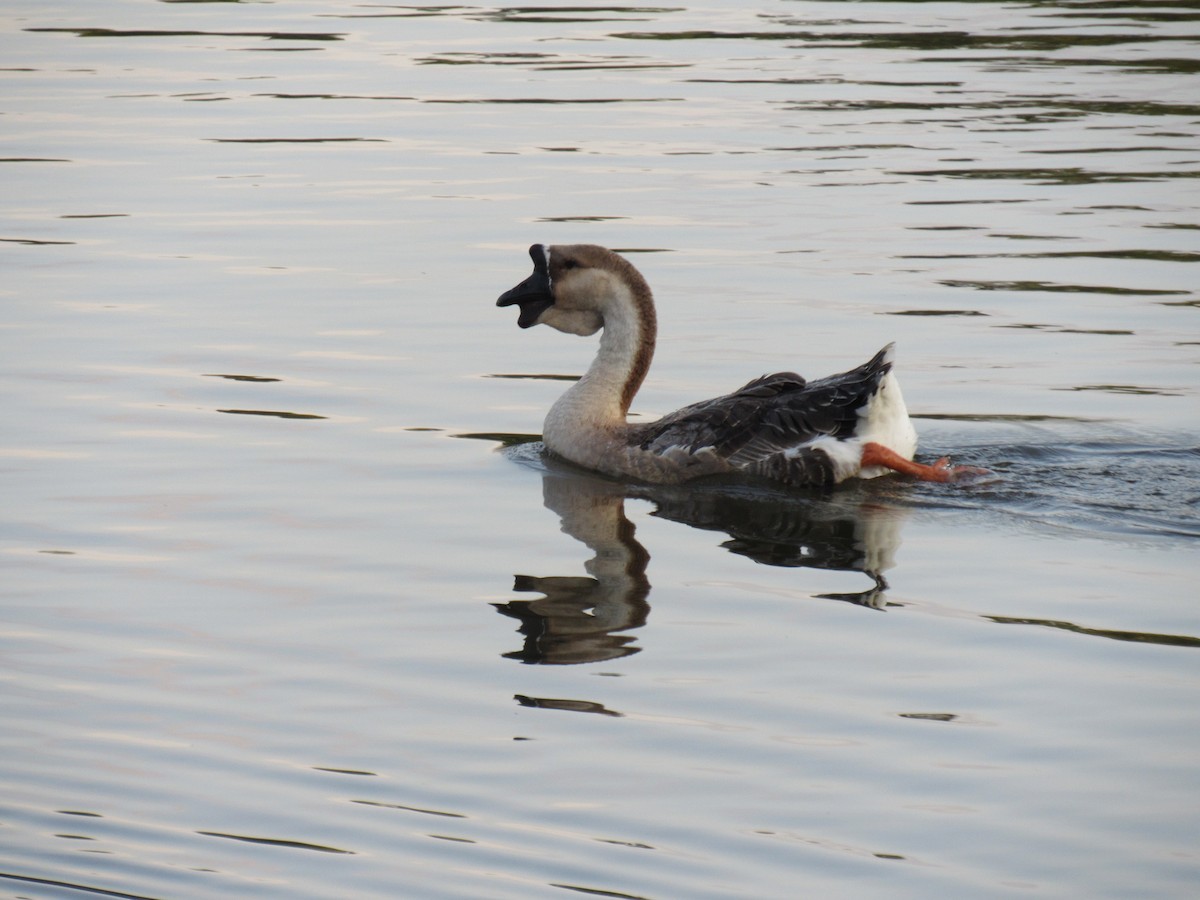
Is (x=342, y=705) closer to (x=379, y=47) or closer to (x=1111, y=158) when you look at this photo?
(x=1111, y=158)

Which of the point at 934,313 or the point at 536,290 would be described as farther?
the point at 934,313

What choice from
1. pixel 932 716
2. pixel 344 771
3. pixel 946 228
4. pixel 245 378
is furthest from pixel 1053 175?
pixel 344 771

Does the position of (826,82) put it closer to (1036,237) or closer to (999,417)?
(1036,237)

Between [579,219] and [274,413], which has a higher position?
[579,219]

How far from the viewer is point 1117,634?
25.4ft

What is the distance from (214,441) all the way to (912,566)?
4.83 m

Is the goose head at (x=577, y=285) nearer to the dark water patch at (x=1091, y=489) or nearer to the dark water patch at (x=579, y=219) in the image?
the dark water patch at (x=1091, y=489)

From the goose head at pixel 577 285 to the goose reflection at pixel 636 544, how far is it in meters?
1.23

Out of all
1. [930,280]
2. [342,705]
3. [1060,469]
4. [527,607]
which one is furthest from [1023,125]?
[342,705]

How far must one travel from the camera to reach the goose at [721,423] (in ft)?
34.6

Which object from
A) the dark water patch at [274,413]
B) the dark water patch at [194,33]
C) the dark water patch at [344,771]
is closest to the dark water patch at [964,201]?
the dark water patch at [274,413]

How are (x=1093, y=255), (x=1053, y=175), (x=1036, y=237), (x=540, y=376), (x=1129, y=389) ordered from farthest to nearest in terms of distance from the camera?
(x=1053, y=175) → (x=1036, y=237) → (x=1093, y=255) → (x=540, y=376) → (x=1129, y=389)

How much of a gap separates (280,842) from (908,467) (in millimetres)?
5620

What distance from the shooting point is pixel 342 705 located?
23.5ft
